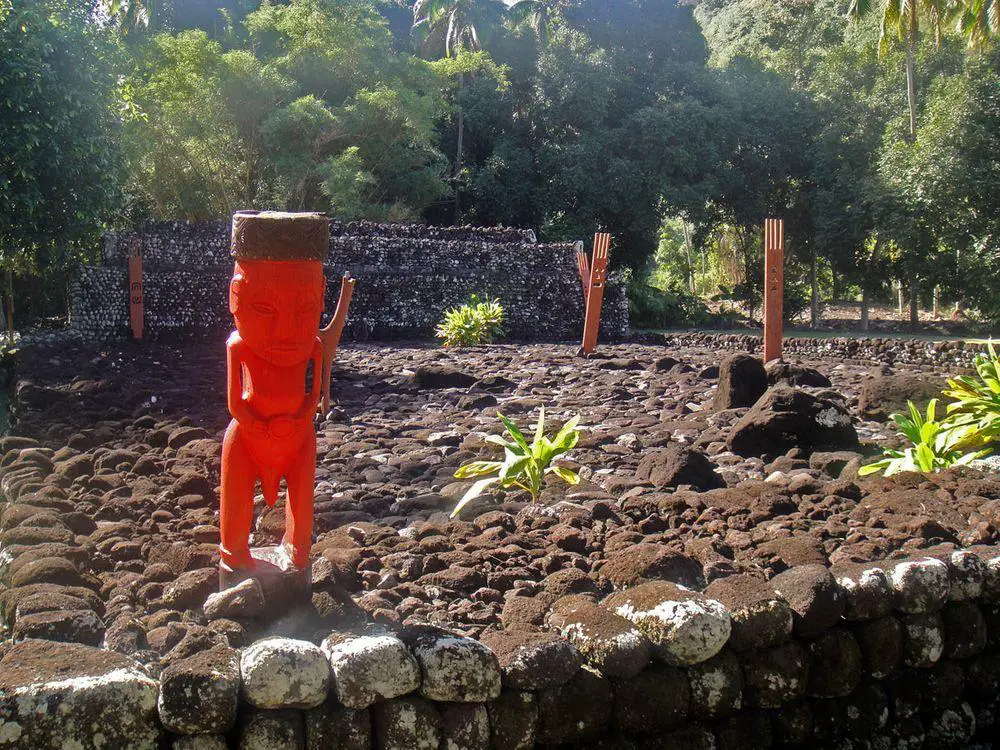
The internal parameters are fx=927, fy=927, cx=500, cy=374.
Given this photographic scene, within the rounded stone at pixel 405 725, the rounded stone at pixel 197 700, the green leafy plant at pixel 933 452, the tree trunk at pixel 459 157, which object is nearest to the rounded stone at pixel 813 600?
the rounded stone at pixel 405 725

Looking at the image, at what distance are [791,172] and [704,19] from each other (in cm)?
1424

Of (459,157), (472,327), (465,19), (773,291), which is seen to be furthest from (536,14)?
(773,291)

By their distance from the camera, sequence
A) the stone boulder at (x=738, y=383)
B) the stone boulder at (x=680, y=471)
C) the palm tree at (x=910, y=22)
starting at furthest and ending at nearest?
1. the palm tree at (x=910, y=22)
2. the stone boulder at (x=738, y=383)
3. the stone boulder at (x=680, y=471)

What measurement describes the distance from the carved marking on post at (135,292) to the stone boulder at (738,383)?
11.4 meters

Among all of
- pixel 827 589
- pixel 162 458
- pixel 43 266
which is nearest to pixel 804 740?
pixel 827 589

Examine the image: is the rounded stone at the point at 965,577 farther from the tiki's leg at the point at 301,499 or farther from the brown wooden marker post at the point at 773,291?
the brown wooden marker post at the point at 773,291

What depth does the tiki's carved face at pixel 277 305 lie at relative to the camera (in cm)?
325

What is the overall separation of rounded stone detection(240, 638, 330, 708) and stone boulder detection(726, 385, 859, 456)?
14.8ft

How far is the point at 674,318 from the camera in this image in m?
27.1

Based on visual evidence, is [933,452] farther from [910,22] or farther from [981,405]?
[910,22]

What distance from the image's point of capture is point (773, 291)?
10.5 metres

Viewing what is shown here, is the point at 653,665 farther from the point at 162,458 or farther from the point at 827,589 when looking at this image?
the point at 162,458

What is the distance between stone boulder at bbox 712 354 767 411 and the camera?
8047mm

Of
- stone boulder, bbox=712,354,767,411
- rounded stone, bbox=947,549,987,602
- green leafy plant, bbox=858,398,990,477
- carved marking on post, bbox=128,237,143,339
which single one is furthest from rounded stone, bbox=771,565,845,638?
carved marking on post, bbox=128,237,143,339
